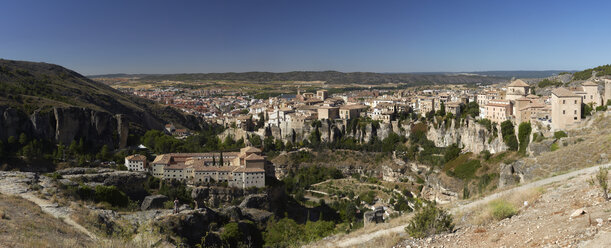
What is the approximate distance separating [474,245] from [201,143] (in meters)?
43.4

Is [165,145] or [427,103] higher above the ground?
[427,103]

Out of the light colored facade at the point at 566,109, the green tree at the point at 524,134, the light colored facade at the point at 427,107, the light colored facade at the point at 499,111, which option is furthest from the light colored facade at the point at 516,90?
the light colored facade at the point at 566,109

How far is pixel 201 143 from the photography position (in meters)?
48.2

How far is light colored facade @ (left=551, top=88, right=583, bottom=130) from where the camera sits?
25125 mm

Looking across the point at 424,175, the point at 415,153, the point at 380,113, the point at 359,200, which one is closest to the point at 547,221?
the point at 359,200

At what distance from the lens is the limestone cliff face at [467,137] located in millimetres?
32281

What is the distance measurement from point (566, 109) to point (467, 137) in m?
11.0

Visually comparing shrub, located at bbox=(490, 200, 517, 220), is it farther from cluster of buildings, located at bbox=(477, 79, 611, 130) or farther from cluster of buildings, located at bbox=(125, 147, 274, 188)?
cluster of buildings, located at bbox=(125, 147, 274, 188)

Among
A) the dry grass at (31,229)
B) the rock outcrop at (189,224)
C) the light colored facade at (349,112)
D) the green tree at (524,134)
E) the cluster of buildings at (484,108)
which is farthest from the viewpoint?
the light colored facade at (349,112)

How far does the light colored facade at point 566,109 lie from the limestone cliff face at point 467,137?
5517mm

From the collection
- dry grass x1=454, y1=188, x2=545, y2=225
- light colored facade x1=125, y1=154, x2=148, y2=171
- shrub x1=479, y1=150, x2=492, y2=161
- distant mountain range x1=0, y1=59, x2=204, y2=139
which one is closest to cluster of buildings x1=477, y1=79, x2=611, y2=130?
shrub x1=479, y1=150, x2=492, y2=161

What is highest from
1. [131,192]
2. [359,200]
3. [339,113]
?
[339,113]

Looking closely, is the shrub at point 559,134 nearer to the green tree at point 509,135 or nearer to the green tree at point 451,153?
the green tree at point 509,135

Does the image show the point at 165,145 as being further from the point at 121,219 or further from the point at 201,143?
the point at 121,219
